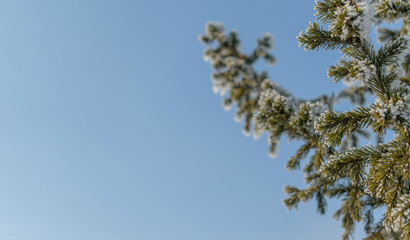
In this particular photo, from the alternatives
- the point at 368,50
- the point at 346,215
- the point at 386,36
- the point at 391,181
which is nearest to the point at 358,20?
the point at 368,50

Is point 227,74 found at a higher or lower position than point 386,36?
higher

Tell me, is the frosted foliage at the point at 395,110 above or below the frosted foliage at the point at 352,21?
below

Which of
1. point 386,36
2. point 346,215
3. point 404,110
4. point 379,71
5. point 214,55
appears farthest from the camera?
point 214,55

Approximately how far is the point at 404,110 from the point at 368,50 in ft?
1.80

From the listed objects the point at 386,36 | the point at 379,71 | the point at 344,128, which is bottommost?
the point at 344,128

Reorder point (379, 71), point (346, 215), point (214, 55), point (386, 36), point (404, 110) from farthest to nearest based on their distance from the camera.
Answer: point (214, 55), point (386, 36), point (346, 215), point (379, 71), point (404, 110)

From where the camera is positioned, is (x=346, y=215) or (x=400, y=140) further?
(x=346, y=215)

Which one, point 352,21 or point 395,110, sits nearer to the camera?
point 395,110

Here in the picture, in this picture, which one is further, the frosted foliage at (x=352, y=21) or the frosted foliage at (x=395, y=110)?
the frosted foliage at (x=352, y=21)

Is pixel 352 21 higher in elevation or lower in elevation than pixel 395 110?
higher

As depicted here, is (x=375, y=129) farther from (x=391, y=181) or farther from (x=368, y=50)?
(x=368, y=50)

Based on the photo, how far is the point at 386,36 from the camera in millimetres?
6234

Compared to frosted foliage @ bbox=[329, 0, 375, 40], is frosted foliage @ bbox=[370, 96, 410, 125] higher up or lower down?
lower down

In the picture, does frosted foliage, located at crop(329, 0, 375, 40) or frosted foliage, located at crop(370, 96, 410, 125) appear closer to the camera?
frosted foliage, located at crop(370, 96, 410, 125)
